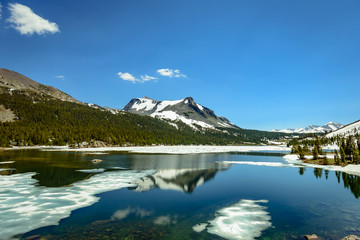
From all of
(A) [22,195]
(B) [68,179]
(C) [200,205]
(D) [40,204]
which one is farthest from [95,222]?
(B) [68,179]

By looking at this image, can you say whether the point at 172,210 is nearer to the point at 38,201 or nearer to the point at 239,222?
the point at 239,222

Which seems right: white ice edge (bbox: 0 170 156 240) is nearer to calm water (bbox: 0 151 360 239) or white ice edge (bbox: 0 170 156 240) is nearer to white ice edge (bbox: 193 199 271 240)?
calm water (bbox: 0 151 360 239)

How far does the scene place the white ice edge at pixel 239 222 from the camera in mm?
16938

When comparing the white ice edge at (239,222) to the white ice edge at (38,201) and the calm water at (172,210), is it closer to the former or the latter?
the calm water at (172,210)

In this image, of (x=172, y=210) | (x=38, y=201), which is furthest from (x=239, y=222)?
(x=38, y=201)

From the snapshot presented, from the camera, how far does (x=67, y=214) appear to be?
816 inches

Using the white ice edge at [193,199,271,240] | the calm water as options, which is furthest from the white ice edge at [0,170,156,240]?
the white ice edge at [193,199,271,240]

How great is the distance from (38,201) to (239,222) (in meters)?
22.7

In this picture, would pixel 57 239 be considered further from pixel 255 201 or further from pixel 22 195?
pixel 255 201

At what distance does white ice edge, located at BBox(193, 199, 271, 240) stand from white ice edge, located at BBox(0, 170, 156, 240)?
14.1 meters

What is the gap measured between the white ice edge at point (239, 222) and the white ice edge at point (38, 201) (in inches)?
554

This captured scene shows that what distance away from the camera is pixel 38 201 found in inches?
957

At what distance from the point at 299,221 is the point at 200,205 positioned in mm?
10190

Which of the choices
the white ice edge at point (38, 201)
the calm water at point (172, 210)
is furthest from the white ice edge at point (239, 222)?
the white ice edge at point (38, 201)
